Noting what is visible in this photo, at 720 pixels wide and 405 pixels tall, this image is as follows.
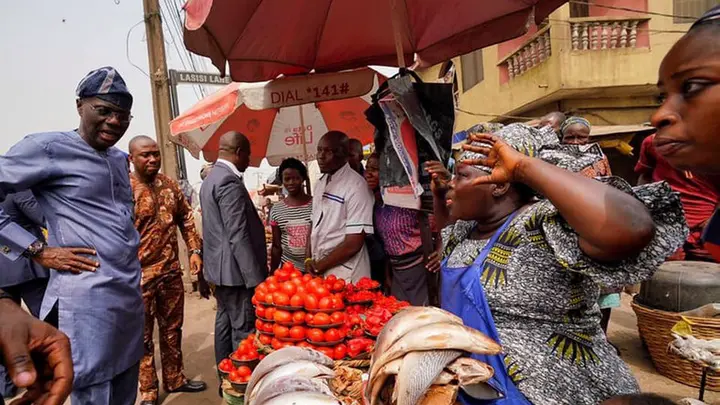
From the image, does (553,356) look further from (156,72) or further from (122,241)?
(156,72)

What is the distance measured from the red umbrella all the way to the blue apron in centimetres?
189

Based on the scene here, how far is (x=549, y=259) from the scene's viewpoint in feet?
4.25

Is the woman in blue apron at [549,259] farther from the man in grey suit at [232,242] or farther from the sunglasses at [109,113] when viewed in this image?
the man in grey suit at [232,242]

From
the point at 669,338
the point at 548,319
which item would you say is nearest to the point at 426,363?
the point at 548,319

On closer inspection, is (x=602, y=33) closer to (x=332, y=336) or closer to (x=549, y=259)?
(x=332, y=336)

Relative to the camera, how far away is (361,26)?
12.3ft

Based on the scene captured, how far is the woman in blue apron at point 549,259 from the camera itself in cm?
110

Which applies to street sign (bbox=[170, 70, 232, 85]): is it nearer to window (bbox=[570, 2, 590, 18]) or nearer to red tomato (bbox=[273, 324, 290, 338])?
red tomato (bbox=[273, 324, 290, 338])

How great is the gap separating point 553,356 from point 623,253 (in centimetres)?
44

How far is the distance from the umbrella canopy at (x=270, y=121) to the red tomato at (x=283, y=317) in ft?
7.00

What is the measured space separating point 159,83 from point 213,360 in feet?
14.9

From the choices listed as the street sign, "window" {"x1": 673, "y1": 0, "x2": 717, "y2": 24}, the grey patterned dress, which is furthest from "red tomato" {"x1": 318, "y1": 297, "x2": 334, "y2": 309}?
"window" {"x1": 673, "y1": 0, "x2": 717, "y2": 24}

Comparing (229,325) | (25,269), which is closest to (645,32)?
(229,325)

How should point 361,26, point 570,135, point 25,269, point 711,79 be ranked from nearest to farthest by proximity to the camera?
1. point 711,79
2. point 25,269
3. point 361,26
4. point 570,135
